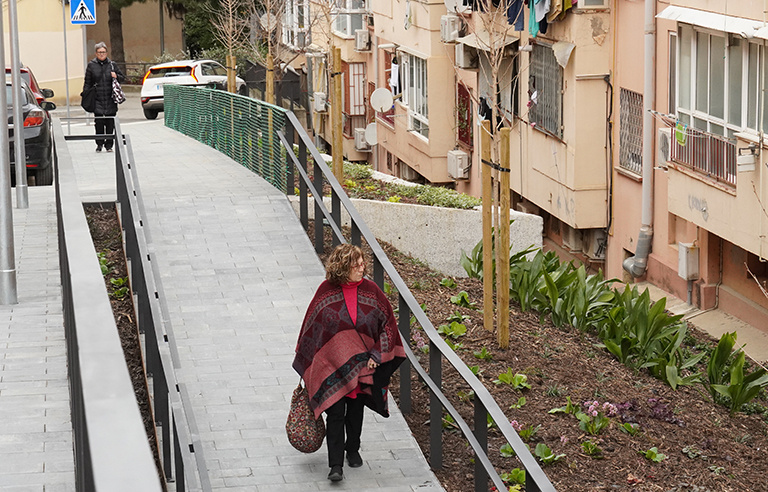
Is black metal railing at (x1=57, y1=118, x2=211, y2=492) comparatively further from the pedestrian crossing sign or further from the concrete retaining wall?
the pedestrian crossing sign

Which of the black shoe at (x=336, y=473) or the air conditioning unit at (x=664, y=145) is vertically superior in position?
the air conditioning unit at (x=664, y=145)

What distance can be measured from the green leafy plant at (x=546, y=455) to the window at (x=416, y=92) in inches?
764

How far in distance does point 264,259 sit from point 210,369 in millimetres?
2581

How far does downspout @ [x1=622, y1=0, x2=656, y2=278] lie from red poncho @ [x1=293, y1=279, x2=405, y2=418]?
11.6 m

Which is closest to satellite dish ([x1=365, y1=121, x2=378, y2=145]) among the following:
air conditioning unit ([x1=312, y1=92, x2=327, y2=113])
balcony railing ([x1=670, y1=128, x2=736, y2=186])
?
air conditioning unit ([x1=312, y1=92, x2=327, y2=113])

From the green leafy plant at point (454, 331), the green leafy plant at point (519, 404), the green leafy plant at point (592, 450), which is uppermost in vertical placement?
the green leafy plant at point (454, 331)

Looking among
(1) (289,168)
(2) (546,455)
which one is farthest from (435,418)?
(1) (289,168)

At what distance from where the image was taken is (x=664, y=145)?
53.9 ft

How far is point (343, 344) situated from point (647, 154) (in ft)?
39.2

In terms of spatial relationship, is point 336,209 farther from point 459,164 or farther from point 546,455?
point 459,164

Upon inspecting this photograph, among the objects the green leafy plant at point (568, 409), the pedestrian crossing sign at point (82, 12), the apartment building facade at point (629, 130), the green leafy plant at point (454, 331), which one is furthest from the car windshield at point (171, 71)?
the green leafy plant at point (568, 409)

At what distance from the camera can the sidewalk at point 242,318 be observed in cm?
665

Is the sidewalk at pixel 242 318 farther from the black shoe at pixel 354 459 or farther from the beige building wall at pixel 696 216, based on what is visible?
the beige building wall at pixel 696 216

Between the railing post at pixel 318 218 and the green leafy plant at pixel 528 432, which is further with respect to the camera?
the railing post at pixel 318 218
